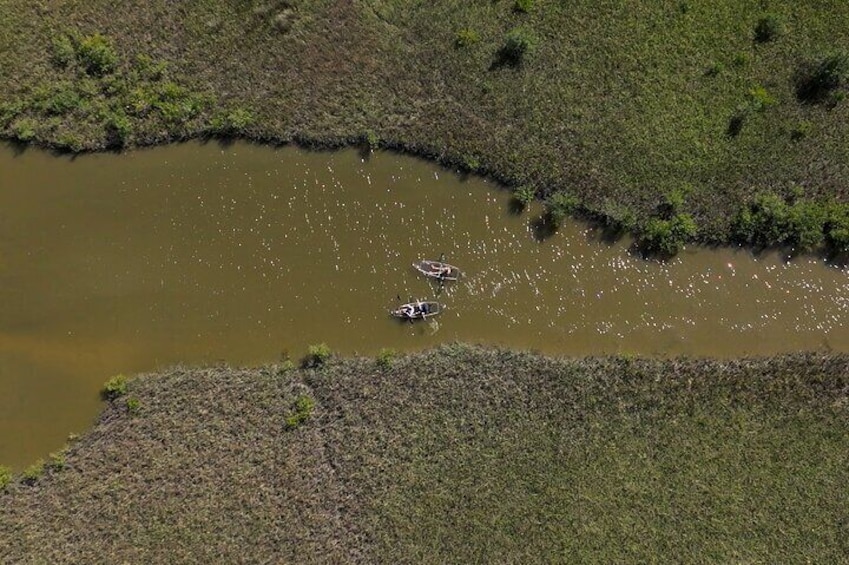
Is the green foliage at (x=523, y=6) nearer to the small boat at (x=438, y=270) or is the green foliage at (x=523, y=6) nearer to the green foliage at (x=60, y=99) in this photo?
the small boat at (x=438, y=270)

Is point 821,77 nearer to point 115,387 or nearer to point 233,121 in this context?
point 233,121

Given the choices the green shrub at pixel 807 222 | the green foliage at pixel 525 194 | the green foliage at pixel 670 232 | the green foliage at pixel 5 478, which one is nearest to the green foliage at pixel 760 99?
the green shrub at pixel 807 222

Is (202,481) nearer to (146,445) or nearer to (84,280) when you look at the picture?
(146,445)

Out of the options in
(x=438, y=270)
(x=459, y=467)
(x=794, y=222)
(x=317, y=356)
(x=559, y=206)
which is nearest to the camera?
(x=459, y=467)

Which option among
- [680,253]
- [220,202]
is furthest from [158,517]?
[680,253]

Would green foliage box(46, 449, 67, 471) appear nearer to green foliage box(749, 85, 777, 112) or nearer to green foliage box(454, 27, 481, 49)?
green foliage box(454, 27, 481, 49)

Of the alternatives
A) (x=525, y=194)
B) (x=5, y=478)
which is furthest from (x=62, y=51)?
(x=525, y=194)

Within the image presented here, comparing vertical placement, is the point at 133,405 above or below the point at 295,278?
below
